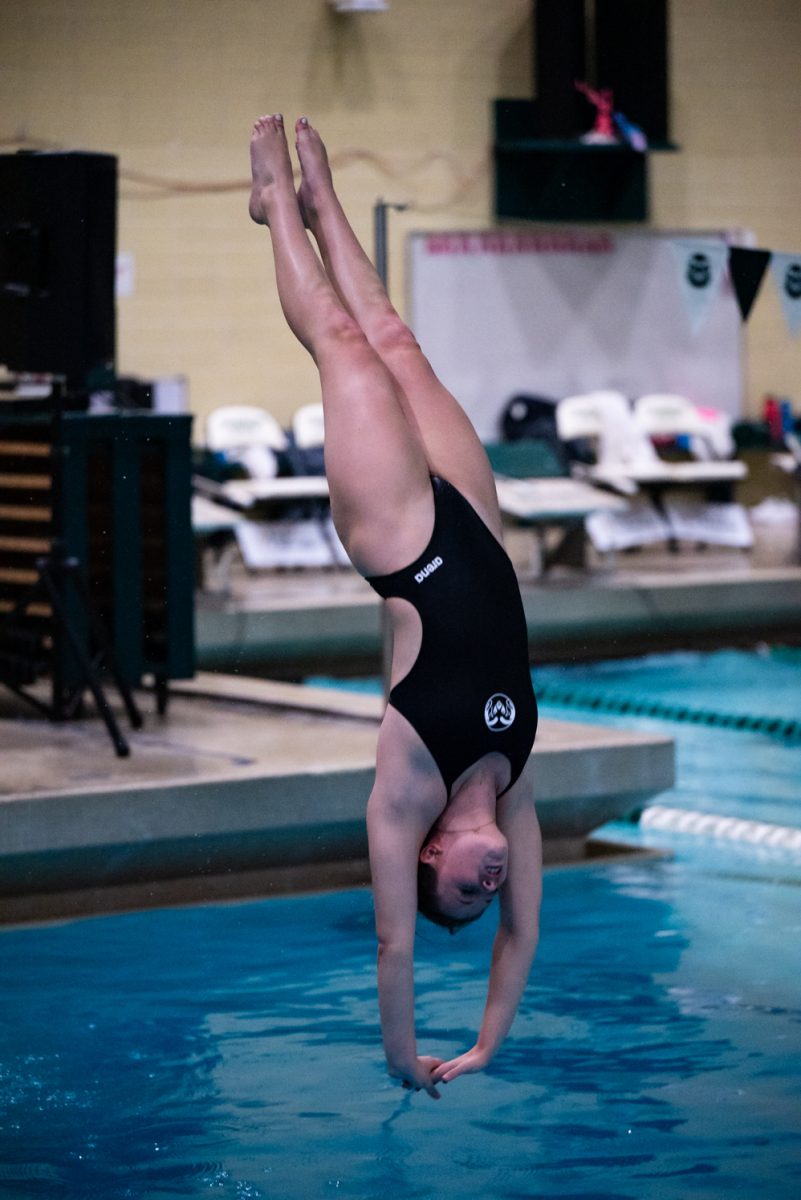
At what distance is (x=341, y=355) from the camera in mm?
3875

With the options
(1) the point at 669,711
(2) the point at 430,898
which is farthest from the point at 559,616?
(2) the point at 430,898

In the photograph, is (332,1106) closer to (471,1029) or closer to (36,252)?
(471,1029)

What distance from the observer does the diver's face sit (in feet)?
11.6

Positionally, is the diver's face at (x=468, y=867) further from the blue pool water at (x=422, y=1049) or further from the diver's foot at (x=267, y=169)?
the diver's foot at (x=267, y=169)

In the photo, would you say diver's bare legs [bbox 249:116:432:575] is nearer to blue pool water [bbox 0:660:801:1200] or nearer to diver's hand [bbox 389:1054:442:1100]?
diver's hand [bbox 389:1054:442:1100]

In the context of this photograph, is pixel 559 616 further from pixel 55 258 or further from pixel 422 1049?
pixel 422 1049

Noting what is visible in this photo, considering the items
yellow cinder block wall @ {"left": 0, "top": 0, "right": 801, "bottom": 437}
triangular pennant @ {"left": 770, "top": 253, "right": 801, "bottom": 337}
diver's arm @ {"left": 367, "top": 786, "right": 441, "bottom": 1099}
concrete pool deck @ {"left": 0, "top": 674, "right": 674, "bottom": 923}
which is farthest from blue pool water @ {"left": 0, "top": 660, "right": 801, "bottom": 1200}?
yellow cinder block wall @ {"left": 0, "top": 0, "right": 801, "bottom": 437}

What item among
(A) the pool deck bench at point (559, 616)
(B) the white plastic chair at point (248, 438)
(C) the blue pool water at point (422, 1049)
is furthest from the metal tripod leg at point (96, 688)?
(B) the white plastic chair at point (248, 438)

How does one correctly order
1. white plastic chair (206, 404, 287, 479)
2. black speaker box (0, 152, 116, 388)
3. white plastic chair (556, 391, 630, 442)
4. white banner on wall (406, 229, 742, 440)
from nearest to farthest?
black speaker box (0, 152, 116, 388) → white plastic chair (206, 404, 287, 479) → white plastic chair (556, 391, 630, 442) → white banner on wall (406, 229, 742, 440)

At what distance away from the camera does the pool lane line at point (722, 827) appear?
6465 millimetres

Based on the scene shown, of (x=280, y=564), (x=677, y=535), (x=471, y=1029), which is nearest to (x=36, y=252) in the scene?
(x=471, y=1029)

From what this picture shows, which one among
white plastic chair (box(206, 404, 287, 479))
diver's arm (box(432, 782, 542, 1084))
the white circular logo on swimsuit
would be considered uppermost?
white plastic chair (box(206, 404, 287, 479))

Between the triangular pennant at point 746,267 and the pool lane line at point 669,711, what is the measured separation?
103 inches

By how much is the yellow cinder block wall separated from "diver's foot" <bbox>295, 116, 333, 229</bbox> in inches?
296
